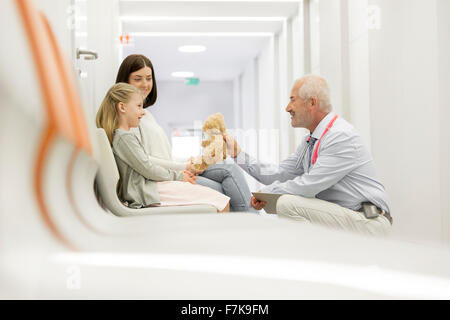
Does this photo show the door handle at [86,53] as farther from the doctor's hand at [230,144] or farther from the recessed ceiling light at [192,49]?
the recessed ceiling light at [192,49]

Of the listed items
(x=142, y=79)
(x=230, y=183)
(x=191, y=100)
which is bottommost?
(x=230, y=183)

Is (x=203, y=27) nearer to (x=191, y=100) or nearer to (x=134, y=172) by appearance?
(x=191, y=100)

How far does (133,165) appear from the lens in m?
1.53

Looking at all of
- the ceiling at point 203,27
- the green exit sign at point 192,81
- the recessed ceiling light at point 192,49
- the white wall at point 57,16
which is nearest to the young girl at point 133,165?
the white wall at point 57,16

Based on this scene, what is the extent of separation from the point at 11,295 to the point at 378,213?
1512 mm

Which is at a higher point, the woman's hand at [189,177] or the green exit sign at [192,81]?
the green exit sign at [192,81]

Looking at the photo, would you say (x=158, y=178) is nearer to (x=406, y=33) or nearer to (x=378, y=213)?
(x=378, y=213)

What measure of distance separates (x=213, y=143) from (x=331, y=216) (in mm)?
547

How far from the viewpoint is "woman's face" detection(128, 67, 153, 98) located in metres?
1.97

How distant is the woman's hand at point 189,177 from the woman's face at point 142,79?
483 millimetres

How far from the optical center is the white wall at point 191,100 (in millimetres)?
5980

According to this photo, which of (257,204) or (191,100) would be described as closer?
(257,204)

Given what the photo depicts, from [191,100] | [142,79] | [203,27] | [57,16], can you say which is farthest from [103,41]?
[191,100]
